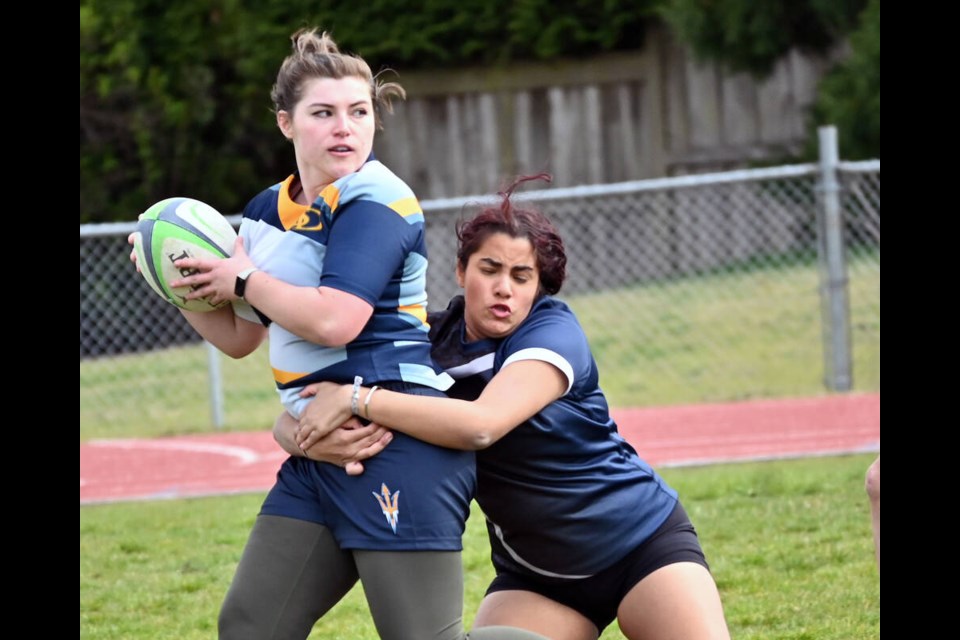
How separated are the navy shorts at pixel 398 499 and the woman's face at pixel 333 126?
0.57 metres

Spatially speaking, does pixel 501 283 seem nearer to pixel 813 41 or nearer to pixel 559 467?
pixel 559 467

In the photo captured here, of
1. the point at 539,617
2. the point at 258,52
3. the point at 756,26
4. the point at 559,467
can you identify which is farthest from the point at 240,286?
the point at 258,52

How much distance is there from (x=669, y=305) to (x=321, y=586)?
9135mm

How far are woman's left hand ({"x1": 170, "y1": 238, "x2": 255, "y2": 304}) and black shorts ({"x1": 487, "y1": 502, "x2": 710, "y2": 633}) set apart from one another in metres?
1.25

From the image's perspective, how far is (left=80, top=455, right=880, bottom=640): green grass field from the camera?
5426 millimetres

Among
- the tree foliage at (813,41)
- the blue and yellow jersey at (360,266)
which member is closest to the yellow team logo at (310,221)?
the blue and yellow jersey at (360,266)

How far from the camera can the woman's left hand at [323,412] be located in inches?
140

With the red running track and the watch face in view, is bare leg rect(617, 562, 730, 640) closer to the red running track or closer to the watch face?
the watch face

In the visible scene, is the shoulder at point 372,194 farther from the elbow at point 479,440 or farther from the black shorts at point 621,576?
the black shorts at point 621,576

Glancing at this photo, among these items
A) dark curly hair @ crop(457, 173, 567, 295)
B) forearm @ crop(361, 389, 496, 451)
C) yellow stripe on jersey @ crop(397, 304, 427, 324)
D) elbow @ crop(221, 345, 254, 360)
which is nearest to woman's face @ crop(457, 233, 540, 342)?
dark curly hair @ crop(457, 173, 567, 295)

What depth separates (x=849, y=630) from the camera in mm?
5078

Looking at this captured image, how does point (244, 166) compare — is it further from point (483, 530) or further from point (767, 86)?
point (483, 530)
